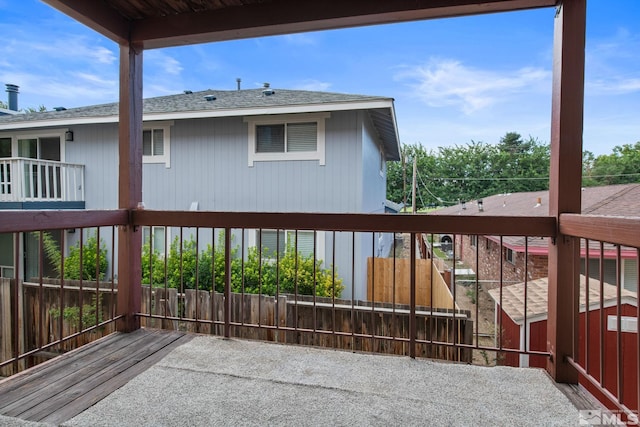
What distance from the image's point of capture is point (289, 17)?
227cm

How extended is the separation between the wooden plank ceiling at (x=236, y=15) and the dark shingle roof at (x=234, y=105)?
3.34m

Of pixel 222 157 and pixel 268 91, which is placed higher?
pixel 268 91

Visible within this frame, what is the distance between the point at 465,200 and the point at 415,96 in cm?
639

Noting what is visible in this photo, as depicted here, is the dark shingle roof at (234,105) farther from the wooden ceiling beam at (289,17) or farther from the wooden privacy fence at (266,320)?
the wooden privacy fence at (266,320)

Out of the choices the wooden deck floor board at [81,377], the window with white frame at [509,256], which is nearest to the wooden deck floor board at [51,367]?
the wooden deck floor board at [81,377]

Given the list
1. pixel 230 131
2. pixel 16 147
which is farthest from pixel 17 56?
pixel 230 131

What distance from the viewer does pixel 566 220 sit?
1.84m

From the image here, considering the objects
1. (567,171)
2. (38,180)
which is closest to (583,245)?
(567,171)

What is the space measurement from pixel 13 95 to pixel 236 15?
1037cm

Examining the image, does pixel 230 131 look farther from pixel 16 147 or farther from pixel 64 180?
pixel 16 147

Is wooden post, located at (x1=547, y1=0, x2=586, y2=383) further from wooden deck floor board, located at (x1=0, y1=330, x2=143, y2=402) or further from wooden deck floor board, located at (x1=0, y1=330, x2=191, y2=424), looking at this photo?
wooden deck floor board, located at (x1=0, y1=330, x2=143, y2=402)

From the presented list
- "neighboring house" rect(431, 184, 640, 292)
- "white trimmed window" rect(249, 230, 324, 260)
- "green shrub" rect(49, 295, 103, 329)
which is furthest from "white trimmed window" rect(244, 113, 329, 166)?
"green shrub" rect(49, 295, 103, 329)

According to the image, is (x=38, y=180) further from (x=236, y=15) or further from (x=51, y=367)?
(x=236, y=15)
